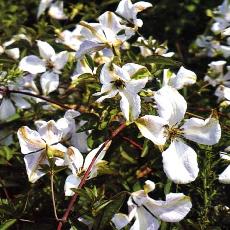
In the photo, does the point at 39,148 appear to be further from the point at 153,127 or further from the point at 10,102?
the point at 10,102

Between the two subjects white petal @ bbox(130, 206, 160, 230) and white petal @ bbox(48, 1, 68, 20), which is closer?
white petal @ bbox(130, 206, 160, 230)

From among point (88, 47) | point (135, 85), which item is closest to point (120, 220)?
point (135, 85)

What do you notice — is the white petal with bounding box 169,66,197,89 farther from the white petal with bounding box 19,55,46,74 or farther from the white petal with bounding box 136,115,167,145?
the white petal with bounding box 19,55,46,74

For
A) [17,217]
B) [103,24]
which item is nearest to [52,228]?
[17,217]

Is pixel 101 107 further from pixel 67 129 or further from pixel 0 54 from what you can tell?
pixel 0 54

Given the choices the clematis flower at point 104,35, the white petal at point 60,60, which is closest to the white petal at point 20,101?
the white petal at point 60,60

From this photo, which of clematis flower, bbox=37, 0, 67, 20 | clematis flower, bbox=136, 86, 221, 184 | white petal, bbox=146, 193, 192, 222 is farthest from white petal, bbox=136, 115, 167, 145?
clematis flower, bbox=37, 0, 67, 20

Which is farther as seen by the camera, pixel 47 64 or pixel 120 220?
pixel 47 64
